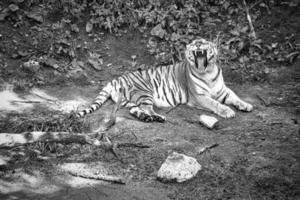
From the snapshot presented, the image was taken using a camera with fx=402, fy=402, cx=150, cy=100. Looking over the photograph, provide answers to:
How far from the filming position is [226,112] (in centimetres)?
598

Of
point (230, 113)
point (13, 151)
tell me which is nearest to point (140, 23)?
point (230, 113)

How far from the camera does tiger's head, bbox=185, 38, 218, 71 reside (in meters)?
6.40

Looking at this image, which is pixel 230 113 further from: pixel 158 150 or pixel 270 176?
pixel 270 176

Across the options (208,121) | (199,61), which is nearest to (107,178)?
(208,121)

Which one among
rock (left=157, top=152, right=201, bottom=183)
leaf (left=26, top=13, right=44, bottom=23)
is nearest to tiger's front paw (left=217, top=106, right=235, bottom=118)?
rock (left=157, top=152, right=201, bottom=183)

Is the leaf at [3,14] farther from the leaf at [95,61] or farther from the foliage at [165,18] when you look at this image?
the leaf at [95,61]

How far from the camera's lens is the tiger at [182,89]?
621 centimetres

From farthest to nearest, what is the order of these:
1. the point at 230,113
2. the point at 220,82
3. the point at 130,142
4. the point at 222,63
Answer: the point at 222,63 → the point at 220,82 → the point at 230,113 → the point at 130,142

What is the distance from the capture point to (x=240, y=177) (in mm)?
4082

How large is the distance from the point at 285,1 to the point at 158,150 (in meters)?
5.15

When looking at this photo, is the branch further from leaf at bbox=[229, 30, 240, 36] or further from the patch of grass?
leaf at bbox=[229, 30, 240, 36]

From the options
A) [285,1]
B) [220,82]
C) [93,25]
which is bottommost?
[220,82]

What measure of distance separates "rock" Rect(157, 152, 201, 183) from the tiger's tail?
2.04 m

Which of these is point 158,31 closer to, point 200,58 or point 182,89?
point 182,89
